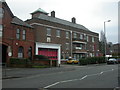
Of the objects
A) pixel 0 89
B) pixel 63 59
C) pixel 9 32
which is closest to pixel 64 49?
pixel 63 59

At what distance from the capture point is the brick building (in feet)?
92.8

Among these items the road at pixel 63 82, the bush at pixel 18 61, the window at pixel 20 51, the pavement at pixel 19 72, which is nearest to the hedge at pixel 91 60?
the window at pixel 20 51

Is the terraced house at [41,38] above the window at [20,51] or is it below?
above

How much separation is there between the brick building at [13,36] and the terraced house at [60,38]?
12.1 feet

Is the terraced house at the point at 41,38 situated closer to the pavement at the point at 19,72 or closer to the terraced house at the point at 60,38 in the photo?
the terraced house at the point at 60,38

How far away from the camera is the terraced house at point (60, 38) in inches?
1628

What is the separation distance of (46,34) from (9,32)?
16344 millimetres

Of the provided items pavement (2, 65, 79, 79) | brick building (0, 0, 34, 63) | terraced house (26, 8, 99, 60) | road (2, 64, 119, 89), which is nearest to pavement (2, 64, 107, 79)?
pavement (2, 65, 79, 79)

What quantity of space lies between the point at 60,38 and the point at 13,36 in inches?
808

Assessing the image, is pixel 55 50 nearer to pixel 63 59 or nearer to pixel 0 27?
pixel 63 59

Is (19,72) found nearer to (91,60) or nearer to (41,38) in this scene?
(41,38)

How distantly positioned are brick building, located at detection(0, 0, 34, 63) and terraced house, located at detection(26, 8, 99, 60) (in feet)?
12.1

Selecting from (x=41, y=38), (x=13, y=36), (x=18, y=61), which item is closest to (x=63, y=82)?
(x=18, y=61)

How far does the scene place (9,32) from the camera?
29578 mm
